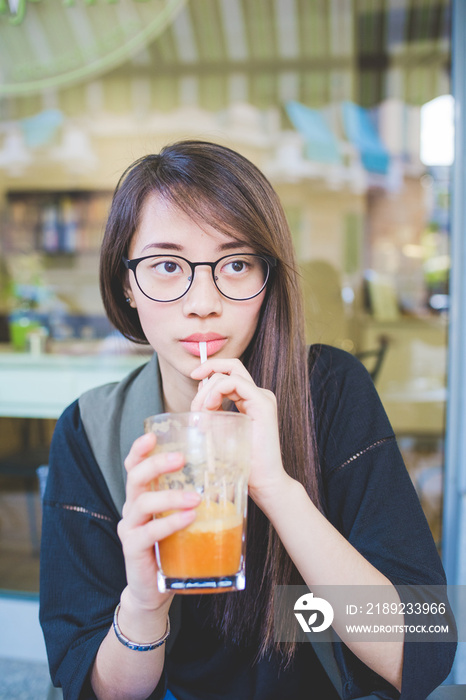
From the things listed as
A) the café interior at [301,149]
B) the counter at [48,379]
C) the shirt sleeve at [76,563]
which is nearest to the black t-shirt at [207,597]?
the shirt sleeve at [76,563]

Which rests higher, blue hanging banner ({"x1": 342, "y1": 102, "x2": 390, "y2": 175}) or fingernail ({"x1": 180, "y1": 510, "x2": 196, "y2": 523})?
blue hanging banner ({"x1": 342, "y1": 102, "x2": 390, "y2": 175})

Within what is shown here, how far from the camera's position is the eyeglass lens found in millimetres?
1043

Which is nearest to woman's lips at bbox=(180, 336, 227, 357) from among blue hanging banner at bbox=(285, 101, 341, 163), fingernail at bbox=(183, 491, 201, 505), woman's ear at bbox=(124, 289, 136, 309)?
Result: woman's ear at bbox=(124, 289, 136, 309)

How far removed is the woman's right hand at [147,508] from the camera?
68 cm

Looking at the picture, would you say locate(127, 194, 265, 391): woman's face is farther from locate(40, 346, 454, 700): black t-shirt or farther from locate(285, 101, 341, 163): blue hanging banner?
locate(285, 101, 341, 163): blue hanging banner

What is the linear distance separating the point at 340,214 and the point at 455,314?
19.1ft

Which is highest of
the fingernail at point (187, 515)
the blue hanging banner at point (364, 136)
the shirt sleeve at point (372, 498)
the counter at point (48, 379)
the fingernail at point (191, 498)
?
the blue hanging banner at point (364, 136)

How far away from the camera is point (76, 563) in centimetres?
104

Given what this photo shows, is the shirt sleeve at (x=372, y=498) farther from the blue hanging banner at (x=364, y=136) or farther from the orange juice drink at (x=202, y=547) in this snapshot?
the blue hanging banner at (x=364, y=136)

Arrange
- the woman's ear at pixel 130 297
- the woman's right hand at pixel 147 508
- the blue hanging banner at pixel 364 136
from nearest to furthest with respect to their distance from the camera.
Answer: the woman's right hand at pixel 147 508
the woman's ear at pixel 130 297
the blue hanging banner at pixel 364 136

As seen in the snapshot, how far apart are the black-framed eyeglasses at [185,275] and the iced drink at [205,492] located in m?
0.35

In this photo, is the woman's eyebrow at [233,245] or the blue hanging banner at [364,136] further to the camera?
the blue hanging banner at [364,136]

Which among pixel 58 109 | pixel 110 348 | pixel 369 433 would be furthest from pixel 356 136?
pixel 369 433

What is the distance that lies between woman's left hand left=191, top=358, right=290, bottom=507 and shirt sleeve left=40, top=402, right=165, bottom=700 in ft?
1.20
